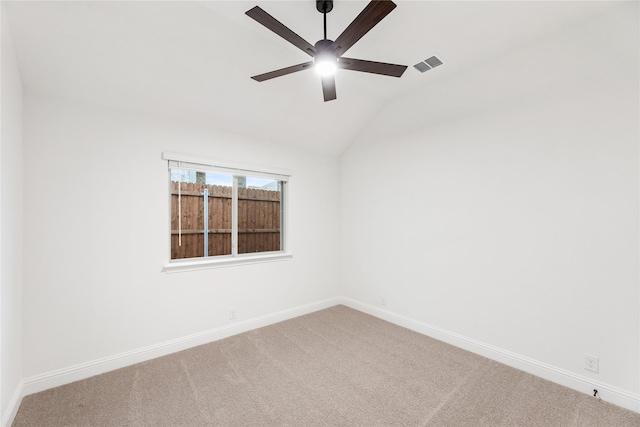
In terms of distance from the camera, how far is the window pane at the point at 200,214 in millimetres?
3015

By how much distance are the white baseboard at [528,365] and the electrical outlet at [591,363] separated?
9cm

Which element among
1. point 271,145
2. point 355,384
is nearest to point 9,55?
point 271,145

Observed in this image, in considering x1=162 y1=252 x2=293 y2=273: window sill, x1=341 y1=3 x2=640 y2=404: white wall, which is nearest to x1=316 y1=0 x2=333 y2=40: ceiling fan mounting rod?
x1=341 y1=3 x2=640 y2=404: white wall

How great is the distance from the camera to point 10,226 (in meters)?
1.83

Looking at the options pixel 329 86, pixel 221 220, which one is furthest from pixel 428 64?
pixel 221 220

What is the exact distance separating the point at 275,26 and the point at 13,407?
3032 mm

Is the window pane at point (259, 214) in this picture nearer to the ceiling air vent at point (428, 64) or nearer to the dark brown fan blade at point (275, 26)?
the dark brown fan blade at point (275, 26)

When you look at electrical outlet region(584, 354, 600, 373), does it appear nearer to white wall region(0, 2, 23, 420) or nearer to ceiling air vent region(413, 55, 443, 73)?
ceiling air vent region(413, 55, 443, 73)

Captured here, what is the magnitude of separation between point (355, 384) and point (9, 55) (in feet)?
11.1

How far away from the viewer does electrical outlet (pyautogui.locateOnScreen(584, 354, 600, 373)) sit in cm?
217

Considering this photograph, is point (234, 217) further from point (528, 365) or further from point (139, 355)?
point (528, 365)

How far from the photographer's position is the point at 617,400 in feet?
6.78

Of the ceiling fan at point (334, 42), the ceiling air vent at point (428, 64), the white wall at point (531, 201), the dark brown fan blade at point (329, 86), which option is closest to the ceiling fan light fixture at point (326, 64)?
the ceiling fan at point (334, 42)

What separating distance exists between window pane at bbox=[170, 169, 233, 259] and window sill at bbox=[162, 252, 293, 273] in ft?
0.62
